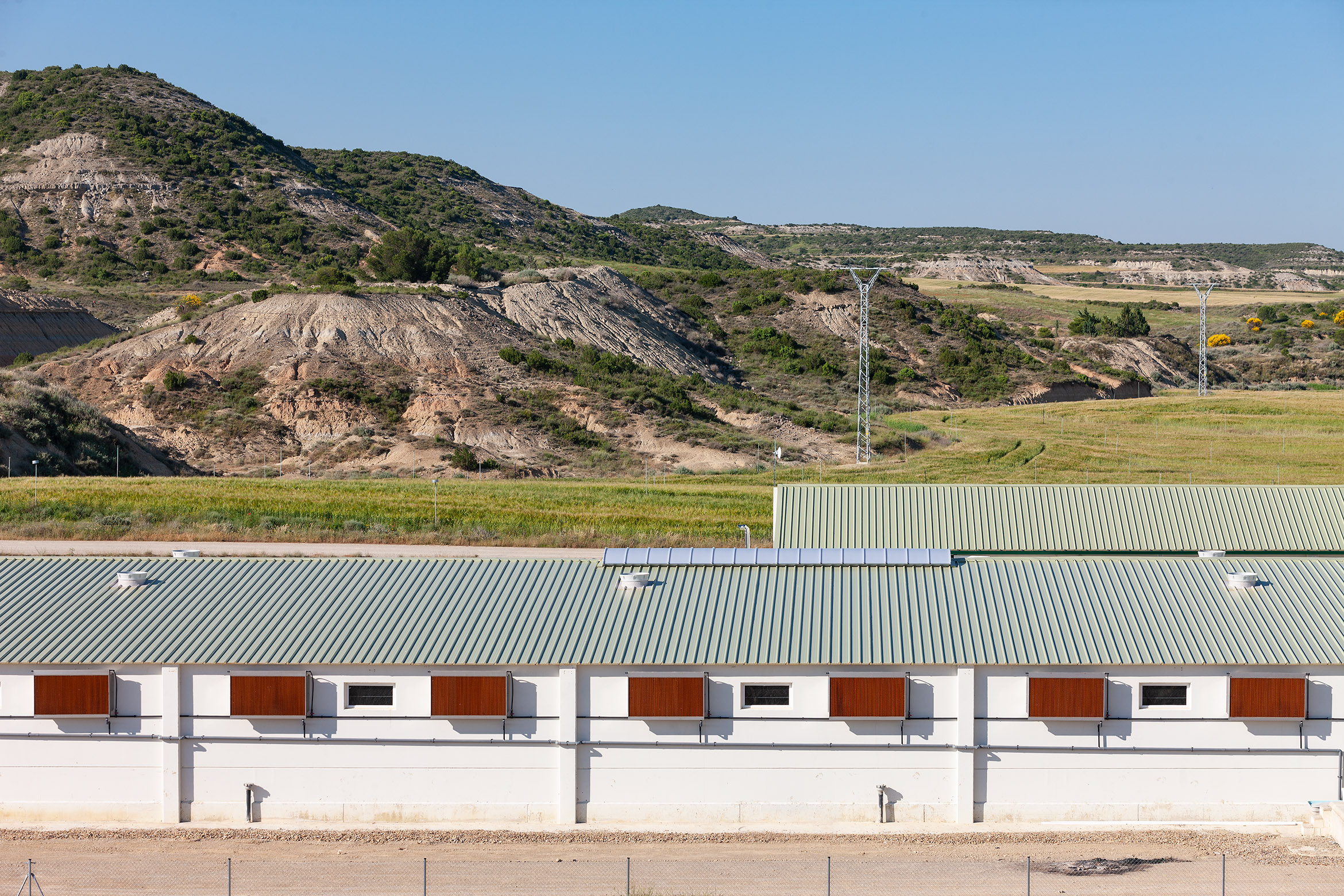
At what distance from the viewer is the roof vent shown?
988 inches

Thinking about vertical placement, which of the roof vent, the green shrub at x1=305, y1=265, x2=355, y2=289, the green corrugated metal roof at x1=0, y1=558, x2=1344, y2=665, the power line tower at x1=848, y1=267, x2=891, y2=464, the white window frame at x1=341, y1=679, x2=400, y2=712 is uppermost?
the green shrub at x1=305, y1=265, x2=355, y2=289

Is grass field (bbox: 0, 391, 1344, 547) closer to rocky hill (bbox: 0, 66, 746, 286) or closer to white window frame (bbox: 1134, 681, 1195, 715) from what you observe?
white window frame (bbox: 1134, 681, 1195, 715)

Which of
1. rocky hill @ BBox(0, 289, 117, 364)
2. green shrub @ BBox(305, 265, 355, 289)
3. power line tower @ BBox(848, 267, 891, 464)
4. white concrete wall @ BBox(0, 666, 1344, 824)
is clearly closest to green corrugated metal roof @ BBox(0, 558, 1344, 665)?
white concrete wall @ BBox(0, 666, 1344, 824)

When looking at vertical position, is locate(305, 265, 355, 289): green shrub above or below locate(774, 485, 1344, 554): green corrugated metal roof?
above

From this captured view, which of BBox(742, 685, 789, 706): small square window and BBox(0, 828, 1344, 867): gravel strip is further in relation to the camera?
BBox(742, 685, 789, 706): small square window

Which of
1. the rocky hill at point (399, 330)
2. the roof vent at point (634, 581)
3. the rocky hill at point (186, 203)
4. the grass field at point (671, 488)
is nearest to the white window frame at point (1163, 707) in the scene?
the roof vent at point (634, 581)

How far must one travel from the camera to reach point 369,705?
23.0 meters

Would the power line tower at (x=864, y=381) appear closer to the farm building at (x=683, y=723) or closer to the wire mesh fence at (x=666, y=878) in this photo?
the farm building at (x=683, y=723)

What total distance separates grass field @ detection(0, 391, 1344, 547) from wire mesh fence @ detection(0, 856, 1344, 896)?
22.7 m

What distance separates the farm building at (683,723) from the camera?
73.4 feet

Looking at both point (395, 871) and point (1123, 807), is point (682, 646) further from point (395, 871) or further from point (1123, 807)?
point (1123, 807)

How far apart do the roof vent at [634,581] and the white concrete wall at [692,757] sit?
2.71 metres

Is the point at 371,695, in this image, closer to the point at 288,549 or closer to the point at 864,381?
the point at 288,549

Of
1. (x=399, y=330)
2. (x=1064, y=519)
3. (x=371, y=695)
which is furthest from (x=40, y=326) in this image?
(x=1064, y=519)
